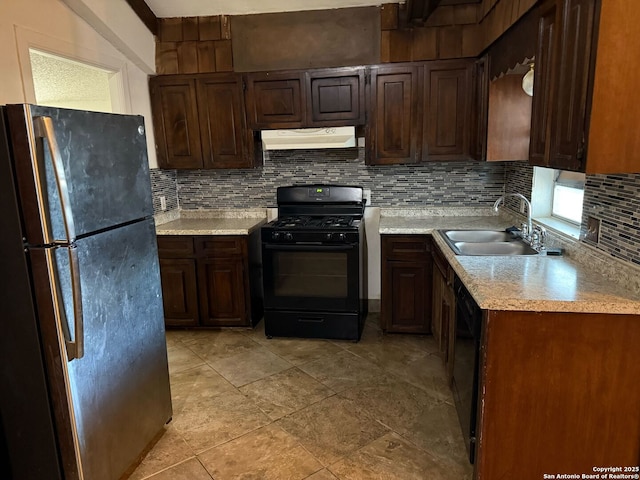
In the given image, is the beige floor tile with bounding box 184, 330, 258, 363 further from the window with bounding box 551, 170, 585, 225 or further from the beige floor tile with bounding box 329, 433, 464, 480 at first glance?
the window with bounding box 551, 170, 585, 225

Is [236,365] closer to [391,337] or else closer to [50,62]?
[391,337]

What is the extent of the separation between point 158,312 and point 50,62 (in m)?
1.95

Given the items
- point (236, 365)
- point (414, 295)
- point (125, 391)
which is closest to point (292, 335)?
point (236, 365)

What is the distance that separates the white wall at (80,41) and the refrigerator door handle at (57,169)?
103 cm

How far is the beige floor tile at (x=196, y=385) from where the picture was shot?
2.64 m

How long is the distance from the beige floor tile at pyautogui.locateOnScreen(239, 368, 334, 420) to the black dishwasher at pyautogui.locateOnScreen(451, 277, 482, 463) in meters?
0.81

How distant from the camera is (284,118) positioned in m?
3.34

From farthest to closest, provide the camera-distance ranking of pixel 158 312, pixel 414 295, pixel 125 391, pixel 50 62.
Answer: pixel 414 295 < pixel 50 62 < pixel 158 312 < pixel 125 391

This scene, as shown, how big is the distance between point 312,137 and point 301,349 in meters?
1.61

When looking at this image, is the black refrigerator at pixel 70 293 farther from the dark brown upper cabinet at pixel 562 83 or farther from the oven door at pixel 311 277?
the dark brown upper cabinet at pixel 562 83

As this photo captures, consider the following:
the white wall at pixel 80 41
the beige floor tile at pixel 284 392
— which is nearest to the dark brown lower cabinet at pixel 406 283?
the beige floor tile at pixel 284 392

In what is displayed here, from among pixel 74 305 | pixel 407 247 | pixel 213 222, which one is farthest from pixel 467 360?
pixel 213 222

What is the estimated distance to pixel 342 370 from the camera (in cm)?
290

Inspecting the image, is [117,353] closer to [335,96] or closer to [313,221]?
[313,221]
